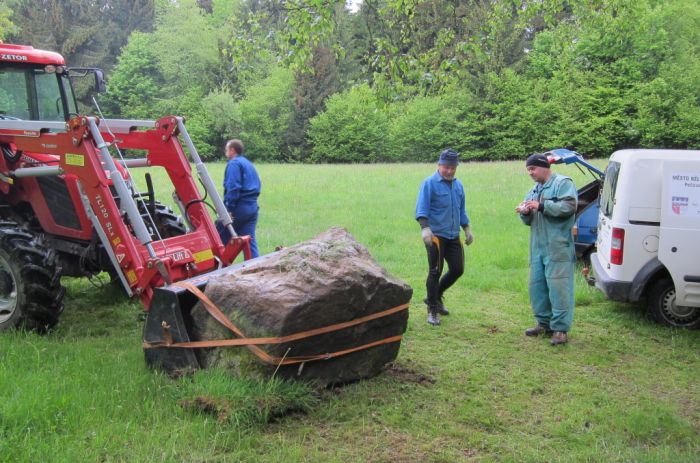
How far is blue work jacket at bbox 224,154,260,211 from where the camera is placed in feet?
26.5

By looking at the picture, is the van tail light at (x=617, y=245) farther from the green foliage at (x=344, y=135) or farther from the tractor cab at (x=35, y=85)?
the green foliage at (x=344, y=135)

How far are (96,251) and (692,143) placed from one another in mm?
36804

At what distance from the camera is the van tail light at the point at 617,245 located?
6.55 metres

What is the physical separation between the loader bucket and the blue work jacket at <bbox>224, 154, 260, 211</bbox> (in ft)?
11.5

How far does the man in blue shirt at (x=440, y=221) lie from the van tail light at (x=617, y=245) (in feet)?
5.20

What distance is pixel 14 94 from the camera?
6.73 m

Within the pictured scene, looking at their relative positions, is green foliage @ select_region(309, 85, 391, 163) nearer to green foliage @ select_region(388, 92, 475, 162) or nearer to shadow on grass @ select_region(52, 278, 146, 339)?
green foliage @ select_region(388, 92, 475, 162)

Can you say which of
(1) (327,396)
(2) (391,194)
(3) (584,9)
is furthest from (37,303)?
(2) (391,194)

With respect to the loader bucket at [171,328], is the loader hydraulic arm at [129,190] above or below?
above

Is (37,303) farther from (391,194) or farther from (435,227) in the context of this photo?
(391,194)

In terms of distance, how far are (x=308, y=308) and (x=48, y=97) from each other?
4.56 m

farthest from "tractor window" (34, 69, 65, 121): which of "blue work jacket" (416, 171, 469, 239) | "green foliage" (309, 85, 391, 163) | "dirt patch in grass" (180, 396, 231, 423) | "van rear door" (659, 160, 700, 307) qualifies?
"green foliage" (309, 85, 391, 163)

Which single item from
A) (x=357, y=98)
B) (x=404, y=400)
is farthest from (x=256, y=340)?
(x=357, y=98)

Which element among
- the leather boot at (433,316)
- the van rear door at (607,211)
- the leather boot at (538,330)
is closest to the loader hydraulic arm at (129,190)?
the leather boot at (433,316)
